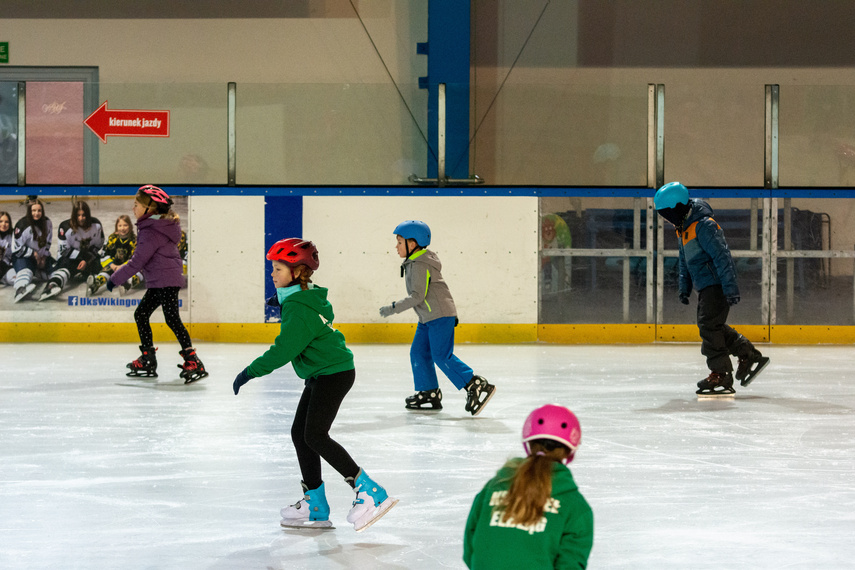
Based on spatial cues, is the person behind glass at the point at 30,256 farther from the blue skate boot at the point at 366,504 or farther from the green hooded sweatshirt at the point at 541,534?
the green hooded sweatshirt at the point at 541,534

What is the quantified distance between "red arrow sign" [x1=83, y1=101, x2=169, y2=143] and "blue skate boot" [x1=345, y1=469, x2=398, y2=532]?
8.14 m

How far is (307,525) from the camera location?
147 inches

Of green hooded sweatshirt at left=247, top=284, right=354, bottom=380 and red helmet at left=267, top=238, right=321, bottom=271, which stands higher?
red helmet at left=267, top=238, right=321, bottom=271

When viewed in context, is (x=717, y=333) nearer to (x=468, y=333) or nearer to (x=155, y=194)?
(x=468, y=333)

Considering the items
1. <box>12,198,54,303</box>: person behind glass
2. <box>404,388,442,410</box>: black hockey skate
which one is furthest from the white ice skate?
<box>404,388,442,410</box>: black hockey skate

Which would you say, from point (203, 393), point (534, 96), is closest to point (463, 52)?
point (534, 96)

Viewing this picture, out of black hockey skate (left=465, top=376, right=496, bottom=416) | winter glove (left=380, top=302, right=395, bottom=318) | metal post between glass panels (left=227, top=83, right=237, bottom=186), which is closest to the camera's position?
winter glove (left=380, top=302, right=395, bottom=318)

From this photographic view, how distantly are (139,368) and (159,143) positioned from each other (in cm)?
372

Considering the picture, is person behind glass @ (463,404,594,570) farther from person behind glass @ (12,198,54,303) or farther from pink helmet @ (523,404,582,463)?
person behind glass @ (12,198,54,303)

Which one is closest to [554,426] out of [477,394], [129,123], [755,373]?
[477,394]

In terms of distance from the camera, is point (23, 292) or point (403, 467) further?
point (23, 292)

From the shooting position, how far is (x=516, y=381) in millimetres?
7965

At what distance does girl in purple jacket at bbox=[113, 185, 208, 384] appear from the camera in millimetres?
7777

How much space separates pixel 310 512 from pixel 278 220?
24.8 ft
